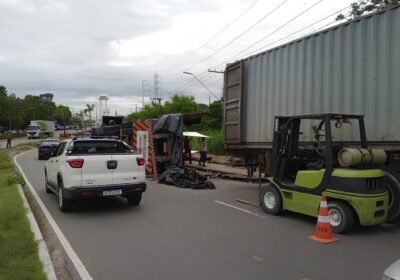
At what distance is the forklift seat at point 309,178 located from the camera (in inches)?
325

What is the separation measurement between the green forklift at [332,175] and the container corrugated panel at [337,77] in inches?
17.3

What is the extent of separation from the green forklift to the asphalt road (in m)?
0.37

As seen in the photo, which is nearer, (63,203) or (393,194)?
(393,194)

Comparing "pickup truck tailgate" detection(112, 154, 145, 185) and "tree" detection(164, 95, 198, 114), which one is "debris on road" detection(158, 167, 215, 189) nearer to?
"pickup truck tailgate" detection(112, 154, 145, 185)

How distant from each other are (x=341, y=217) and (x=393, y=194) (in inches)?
55.2

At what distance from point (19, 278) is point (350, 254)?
4.60 meters

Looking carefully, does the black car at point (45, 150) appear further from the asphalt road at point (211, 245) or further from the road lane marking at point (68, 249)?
the road lane marking at point (68, 249)

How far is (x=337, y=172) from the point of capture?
7.94 m

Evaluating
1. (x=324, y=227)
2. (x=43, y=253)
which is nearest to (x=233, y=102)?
A: (x=324, y=227)

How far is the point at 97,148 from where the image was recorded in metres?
10.5

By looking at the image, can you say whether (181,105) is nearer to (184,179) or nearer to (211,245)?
(184,179)

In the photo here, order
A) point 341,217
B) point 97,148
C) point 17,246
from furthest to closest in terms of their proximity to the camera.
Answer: point 97,148 < point 341,217 < point 17,246

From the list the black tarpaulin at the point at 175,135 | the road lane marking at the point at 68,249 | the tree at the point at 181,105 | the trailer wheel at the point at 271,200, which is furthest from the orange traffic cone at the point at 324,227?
the tree at the point at 181,105

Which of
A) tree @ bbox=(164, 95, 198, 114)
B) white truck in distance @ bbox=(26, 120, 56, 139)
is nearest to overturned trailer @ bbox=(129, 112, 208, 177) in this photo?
tree @ bbox=(164, 95, 198, 114)
